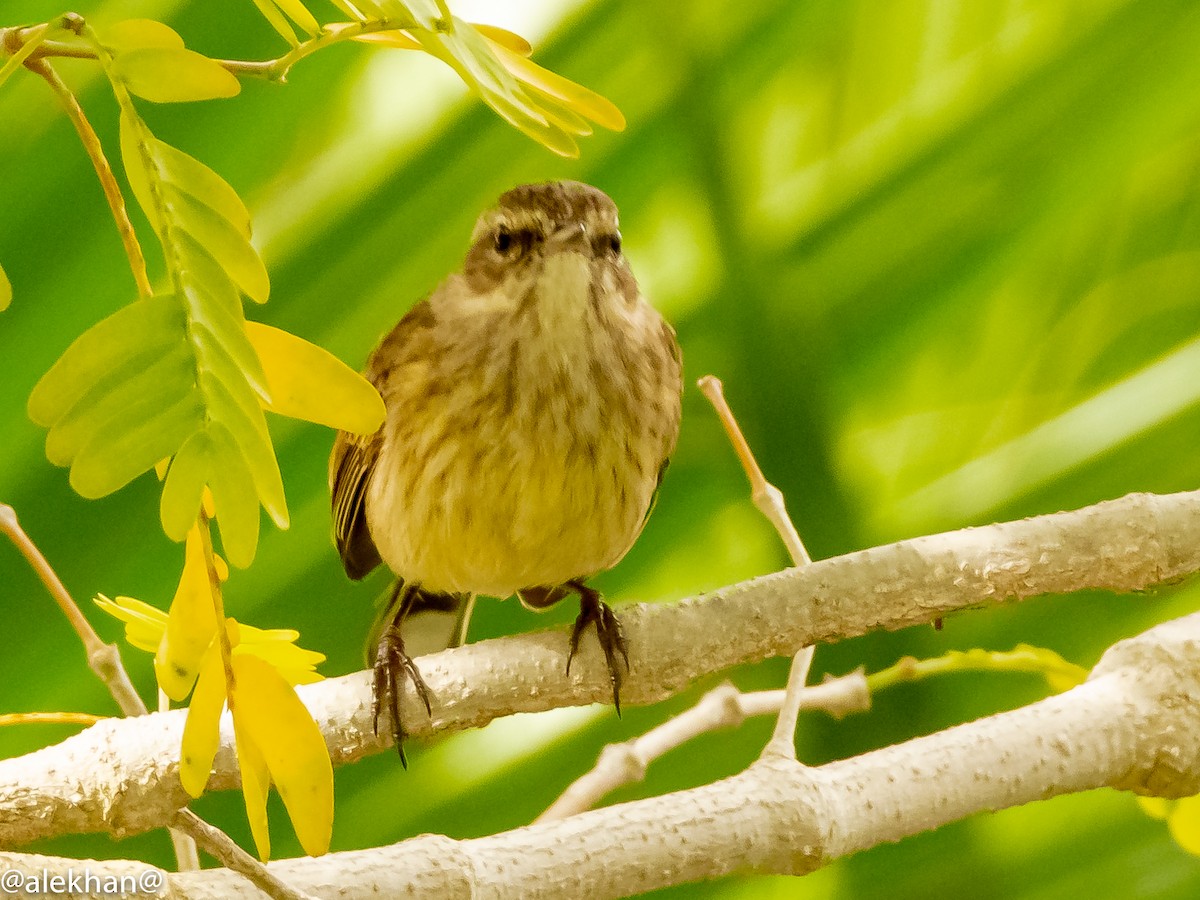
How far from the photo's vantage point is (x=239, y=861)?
798 mm

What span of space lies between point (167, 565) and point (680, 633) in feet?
3.30

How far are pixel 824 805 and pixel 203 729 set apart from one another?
24.4 inches

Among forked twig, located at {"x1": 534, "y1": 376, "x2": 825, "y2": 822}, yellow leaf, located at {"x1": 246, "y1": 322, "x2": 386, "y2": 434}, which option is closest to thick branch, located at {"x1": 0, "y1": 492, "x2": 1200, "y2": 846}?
forked twig, located at {"x1": 534, "y1": 376, "x2": 825, "y2": 822}

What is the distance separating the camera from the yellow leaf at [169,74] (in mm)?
603

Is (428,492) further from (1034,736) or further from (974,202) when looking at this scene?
(974,202)

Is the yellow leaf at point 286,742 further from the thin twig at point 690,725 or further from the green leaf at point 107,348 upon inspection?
the thin twig at point 690,725

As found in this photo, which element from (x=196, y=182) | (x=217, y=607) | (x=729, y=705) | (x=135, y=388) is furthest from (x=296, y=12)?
(x=729, y=705)

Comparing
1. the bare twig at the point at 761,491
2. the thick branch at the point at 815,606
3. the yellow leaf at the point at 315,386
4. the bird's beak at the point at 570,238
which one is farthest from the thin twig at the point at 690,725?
the yellow leaf at the point at 315,386

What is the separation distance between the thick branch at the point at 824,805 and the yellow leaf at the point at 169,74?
0.53 meters

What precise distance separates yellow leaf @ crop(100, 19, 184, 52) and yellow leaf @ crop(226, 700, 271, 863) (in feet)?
1.13

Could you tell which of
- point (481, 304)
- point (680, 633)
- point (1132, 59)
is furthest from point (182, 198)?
→ point (1132, 59)

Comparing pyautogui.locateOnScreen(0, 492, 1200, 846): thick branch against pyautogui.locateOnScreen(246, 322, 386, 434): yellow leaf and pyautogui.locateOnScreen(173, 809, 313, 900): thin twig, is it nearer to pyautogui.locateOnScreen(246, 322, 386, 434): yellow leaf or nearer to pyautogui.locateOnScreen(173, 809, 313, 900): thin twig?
pyautogui.locateOnScreen(173, 809, 313, 900): thin twig

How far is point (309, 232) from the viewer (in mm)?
1788

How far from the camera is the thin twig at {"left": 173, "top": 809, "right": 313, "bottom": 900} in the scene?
0.80 meters
